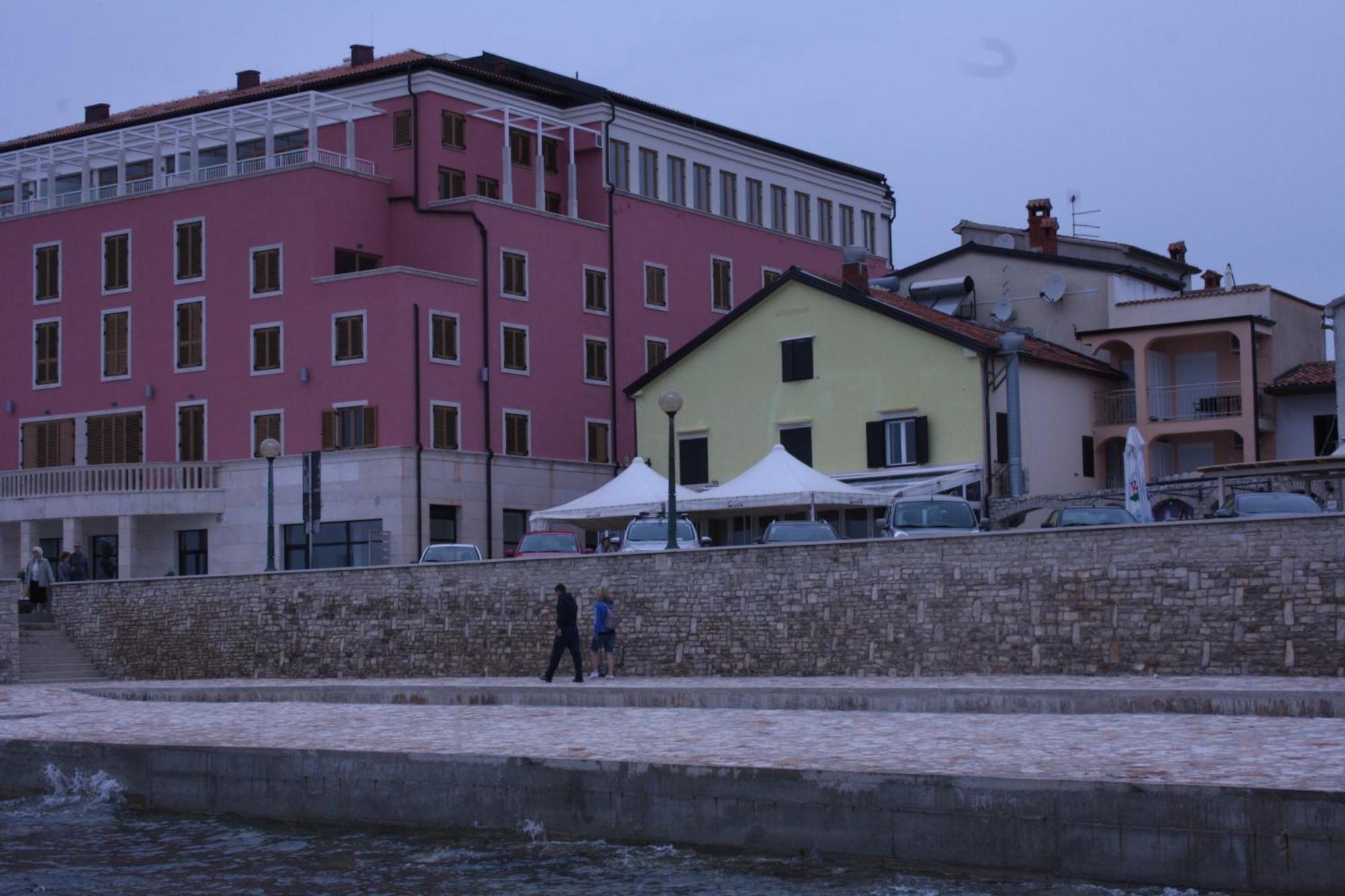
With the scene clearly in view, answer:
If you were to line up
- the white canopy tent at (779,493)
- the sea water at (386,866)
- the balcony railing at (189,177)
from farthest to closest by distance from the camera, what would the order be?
the balcony railing at (189,177) < the white canopy tent at (779,493) < the sea water at (386,866)

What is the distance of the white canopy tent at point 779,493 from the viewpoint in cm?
3769

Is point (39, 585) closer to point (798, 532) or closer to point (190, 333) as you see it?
point (190, 333)

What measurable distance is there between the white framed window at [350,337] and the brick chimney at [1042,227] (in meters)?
21.1

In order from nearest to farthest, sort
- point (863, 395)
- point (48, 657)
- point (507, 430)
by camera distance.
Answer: point (48, 657), point (863, 395), point (507, 430)

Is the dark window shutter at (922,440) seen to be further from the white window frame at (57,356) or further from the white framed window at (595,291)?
A: the white window frame at (57,356)

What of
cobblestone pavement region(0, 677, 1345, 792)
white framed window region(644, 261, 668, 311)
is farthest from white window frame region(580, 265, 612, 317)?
cobblestone pavement region(0, 677, 1345, 792)

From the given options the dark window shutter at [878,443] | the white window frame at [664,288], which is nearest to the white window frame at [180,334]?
the white window frame at [664,288]

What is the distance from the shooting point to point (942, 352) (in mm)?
46125

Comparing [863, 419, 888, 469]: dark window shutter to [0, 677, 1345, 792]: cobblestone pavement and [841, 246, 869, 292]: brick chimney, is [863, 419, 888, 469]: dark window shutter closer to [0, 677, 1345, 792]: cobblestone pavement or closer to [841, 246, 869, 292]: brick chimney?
[841, 246, 869, 292]: brick chimney

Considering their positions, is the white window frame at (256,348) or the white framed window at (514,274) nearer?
the white window frame at (256,348)

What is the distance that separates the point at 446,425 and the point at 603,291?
7.91 meters

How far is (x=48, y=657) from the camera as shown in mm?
40250

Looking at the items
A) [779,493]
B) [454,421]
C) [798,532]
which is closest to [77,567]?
[454,421]

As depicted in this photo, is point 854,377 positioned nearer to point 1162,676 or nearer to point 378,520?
point 378,520
